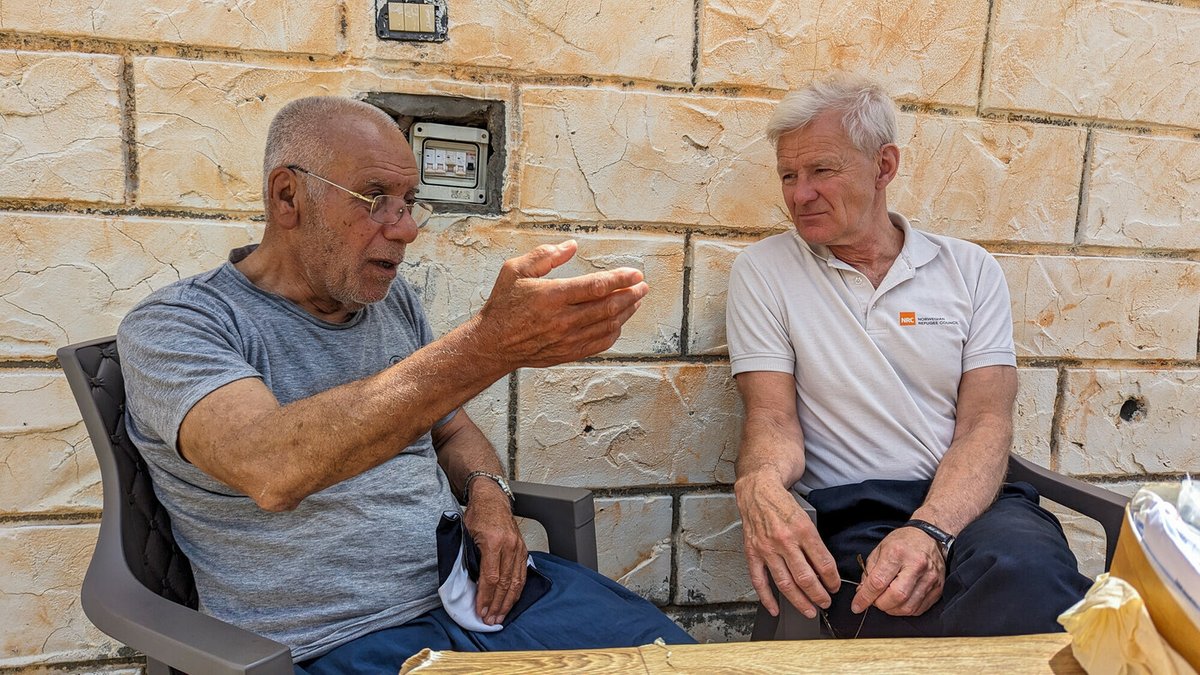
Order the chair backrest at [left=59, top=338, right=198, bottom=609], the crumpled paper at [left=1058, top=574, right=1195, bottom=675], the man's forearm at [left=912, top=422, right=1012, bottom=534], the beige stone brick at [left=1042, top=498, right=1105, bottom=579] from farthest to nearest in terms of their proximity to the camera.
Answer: the beige stone brick at [left=1042, top=498, right=1105, bottom=579]
the man's forearm at [left=912, top=422, right=1012, bottom=534]
the chair backrest at [left=59, top=338, right=198, bottom=609]
the crumpled paper at [left=1058, top=574, right=1195, bottom=675]

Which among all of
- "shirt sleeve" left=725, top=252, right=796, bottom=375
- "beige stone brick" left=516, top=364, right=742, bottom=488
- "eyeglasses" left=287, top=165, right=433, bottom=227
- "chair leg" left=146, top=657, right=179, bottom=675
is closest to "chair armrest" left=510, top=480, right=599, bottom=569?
"beige stone brick" left=516, top=364, right=742, bottom=488

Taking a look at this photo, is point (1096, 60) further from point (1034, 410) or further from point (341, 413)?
point (341, 413)

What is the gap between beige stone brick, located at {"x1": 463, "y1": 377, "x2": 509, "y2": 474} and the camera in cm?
250

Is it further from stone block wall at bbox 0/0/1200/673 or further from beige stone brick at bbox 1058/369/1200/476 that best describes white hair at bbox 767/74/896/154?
beige stone brick at bbox 1058/369/1200/476

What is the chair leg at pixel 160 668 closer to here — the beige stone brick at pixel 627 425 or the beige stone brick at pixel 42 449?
the beige stone brick at pixel 42 449

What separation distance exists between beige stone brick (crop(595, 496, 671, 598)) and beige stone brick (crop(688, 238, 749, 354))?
535 mm

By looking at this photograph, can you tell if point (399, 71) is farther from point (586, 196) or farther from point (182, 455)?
point (182, 455)

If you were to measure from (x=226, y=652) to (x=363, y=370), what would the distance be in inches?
30.9

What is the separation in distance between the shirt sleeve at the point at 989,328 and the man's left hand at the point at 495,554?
1.37 meters

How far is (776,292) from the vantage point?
2.31 m

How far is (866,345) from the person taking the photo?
225 centimetres

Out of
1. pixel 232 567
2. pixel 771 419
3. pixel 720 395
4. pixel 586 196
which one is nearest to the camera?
pixel 232 567

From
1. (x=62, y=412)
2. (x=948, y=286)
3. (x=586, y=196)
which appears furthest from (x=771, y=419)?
(x=62, y=412)

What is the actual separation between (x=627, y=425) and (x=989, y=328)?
1.11 metres
